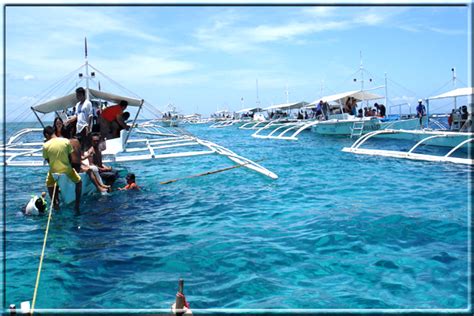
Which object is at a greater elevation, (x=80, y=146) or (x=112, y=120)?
(x=112, y=120)

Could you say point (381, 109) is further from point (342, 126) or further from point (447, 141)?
point (447, 141)

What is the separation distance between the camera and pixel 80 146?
33.9 feet

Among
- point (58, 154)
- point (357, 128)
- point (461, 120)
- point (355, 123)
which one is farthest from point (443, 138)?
point (58, 154)

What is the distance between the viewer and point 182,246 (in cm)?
693

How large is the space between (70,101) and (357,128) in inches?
802

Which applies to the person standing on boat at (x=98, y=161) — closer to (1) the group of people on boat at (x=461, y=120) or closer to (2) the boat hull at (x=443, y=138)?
(2) the boat hull at (x=443, y=138)

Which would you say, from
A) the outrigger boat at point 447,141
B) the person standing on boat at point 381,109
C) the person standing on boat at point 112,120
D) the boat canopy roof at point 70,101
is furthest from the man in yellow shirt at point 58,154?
the person standing on boat at point 381,109

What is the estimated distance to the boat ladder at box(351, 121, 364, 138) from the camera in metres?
29.2

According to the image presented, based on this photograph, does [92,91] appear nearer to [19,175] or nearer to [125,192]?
Result: [19,175]

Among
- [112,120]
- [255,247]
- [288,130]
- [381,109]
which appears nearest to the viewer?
[255,247]

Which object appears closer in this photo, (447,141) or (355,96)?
(447,141)

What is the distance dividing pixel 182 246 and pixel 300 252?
195 cm

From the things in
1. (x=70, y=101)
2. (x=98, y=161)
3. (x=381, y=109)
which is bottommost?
(x=98, y=161)

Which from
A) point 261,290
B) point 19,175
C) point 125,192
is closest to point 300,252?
point 261,290
